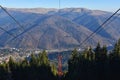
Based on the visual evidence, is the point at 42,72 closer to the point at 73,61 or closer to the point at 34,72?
the point at 34,72

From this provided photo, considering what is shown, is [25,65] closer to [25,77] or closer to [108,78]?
[25,77]

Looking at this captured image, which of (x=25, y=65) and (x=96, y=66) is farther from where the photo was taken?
(x=25, y=65)

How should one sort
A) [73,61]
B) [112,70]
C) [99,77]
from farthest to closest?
[73,61] → [99,77] → [112,70]

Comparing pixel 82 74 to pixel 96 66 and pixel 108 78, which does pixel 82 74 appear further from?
pixel 108 78

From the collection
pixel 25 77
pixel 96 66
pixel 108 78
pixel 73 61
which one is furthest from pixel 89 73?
pixel 25 77

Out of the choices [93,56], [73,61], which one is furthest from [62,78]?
[93,56]

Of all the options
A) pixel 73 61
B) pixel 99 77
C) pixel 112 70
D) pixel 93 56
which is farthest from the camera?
pixel 73 61

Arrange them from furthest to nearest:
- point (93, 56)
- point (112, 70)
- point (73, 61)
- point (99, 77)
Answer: point (73, 61), point (93, 56), point (99, 77), point (112, 70)

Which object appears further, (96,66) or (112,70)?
(96,66)
